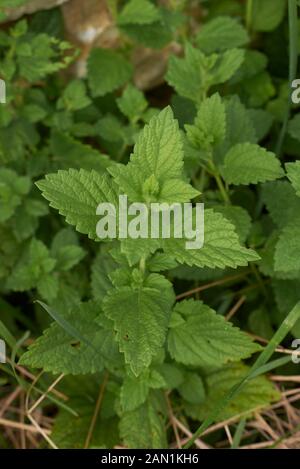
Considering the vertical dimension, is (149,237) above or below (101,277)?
above

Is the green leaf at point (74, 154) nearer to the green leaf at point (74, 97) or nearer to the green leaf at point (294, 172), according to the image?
the green leaf at point (74, 97)

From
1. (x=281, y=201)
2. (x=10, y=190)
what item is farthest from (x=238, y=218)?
(x=10, y=190)

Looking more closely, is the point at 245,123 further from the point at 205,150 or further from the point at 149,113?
the point at 149,113

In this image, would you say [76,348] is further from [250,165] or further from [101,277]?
[250,165]

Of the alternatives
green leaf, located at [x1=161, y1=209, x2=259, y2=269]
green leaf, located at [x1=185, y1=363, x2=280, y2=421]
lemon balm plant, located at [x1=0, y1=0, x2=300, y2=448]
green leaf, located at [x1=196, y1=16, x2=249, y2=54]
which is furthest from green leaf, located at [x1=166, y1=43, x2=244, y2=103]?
green leaf, located at [x1=185, y1=363, x2=280, y2=421]

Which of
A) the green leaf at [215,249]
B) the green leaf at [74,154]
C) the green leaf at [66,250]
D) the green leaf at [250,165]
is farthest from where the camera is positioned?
the green leaf at [74,154]

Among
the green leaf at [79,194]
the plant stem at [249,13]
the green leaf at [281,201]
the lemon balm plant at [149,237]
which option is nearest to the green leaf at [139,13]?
the lemon balm plant at [149,237]
